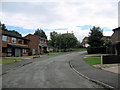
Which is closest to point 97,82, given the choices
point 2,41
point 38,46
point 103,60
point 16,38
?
point 103,60

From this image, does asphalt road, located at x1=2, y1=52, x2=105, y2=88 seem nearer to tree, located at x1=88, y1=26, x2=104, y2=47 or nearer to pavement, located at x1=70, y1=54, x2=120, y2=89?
pavement, located at x1=70, y1=54, x2=120, y2=89

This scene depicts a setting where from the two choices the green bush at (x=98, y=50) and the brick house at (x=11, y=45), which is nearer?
the brick house at (x=11, y=45)

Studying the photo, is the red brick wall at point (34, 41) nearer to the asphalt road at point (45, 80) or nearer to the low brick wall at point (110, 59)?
the low brick wall at point (110, 59)

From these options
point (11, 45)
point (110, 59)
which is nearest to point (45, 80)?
point (110, 59)

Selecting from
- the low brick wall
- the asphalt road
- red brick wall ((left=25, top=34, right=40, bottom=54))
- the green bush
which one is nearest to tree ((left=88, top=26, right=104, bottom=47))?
the green bush

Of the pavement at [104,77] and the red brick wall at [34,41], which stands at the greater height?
the red brick wall at [34,41]

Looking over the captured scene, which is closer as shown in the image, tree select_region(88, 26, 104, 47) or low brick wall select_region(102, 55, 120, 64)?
low brick wall select_region(102, 55, 120, 64)

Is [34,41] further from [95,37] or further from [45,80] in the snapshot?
[45,80]

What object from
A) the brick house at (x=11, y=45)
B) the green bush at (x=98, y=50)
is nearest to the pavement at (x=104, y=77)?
the brick house at (x=11, y=45)

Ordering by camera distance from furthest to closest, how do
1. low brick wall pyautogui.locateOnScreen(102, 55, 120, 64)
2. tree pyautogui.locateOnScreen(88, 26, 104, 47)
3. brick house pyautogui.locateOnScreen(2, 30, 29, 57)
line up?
1. tree pyautogui.locateOnScreen(88, 26, 104, 47)
2. brick house pyautogui.locateOnScreen(2, 30, 29, 57)
3. low brick wall pyautogui.locateOnScreen(102, 55, 120, 64)

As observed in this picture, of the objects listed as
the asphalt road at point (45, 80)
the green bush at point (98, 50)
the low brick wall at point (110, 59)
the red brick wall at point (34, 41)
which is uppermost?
the red brick wall at point (34, 41)

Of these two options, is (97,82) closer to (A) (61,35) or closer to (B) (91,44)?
(B) (91,44)

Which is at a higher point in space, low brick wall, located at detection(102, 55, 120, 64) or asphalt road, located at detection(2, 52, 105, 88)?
low brick wall, located at detection(102, 55, 120, 64)

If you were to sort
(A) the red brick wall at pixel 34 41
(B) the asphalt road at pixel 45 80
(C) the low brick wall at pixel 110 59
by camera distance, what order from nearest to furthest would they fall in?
(B) the asphalt road at pixel 45 80 < (C) the low brick wall at pixel 110 59 < (A) the red brick wall at pixel 34 41
